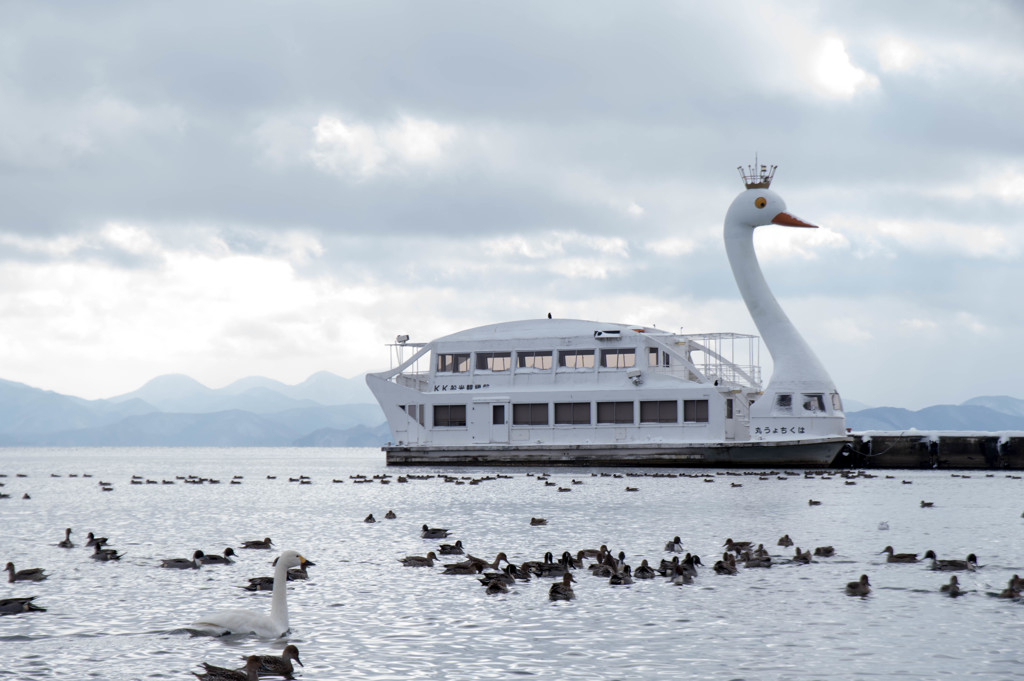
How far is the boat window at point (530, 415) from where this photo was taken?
6219 cm

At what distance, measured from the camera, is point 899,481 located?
48.3 m

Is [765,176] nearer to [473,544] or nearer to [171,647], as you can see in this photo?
[473,544]

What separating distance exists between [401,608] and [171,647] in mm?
3562

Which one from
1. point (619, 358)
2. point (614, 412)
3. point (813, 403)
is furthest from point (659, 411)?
point (813, 403)

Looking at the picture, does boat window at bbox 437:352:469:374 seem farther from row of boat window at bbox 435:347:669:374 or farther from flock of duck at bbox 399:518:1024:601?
flock of duck at bbox 399:518:1024:601

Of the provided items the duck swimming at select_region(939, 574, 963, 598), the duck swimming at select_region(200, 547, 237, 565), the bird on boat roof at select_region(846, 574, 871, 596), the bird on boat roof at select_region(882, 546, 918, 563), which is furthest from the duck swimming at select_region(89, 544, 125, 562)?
the duck swimming at select_region(939, 574, 963, 598)

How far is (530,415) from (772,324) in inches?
591

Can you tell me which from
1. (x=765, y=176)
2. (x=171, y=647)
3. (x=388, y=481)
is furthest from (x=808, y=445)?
(x=171, y=647)

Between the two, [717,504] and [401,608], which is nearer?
[401,608]

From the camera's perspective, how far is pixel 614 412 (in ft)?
199

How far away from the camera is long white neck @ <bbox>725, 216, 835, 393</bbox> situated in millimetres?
56688

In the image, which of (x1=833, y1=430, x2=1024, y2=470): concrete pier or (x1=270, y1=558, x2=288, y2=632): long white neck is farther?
(x1=833, y1=430, x2=1024, y2=470): concrete pier

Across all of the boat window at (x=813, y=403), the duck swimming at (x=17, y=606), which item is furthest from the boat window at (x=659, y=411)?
the duck swimming at (x=17, y=606)

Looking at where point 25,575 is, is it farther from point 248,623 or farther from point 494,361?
point 494,361
